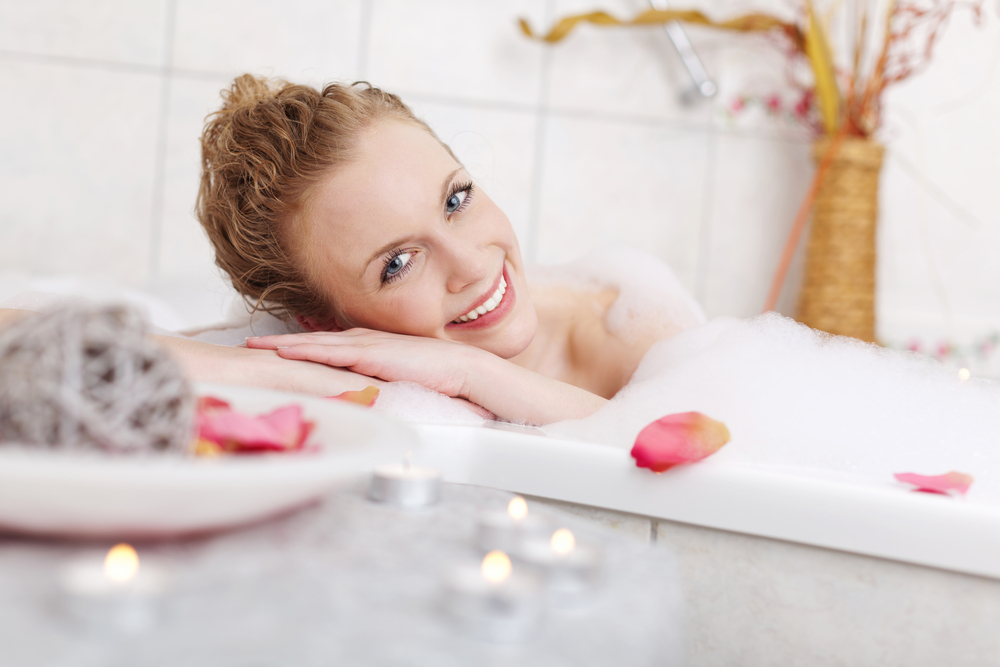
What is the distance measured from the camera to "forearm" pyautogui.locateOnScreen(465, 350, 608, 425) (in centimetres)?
102

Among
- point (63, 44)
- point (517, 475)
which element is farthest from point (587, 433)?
point (63, 44)

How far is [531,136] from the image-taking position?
2.37 m

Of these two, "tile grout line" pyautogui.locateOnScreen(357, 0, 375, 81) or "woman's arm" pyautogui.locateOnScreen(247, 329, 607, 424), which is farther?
"tile grout line" pyautogui.locateOnScreen(357, 0, 375, 81)

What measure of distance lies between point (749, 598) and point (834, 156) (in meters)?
1.71

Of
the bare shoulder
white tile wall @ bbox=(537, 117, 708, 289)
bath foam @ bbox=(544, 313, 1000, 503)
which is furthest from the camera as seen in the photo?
white tile wall @ bbox=(537, 117, 708, 289)

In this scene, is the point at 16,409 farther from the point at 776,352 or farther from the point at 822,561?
the point at 776,352

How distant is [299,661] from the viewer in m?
0.35

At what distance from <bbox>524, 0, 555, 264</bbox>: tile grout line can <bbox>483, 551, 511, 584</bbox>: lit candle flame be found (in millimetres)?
1981

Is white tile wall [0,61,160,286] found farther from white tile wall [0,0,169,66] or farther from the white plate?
the white plate

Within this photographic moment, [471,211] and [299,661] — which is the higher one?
[471,211]

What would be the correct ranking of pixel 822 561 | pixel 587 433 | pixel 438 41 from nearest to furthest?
pixel 822 561, pixel 587 433, pixel 438 41

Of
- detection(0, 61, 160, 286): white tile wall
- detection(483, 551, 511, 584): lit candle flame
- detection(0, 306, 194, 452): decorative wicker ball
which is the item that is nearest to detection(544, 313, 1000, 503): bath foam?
detection(483, 551, 511, 584): lit candle flame

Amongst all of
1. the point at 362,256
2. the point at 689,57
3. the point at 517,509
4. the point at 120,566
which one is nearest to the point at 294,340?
the point at 362,256

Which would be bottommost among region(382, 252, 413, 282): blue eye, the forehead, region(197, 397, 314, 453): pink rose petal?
region(197, 397, 314, 453): pink rose petal
